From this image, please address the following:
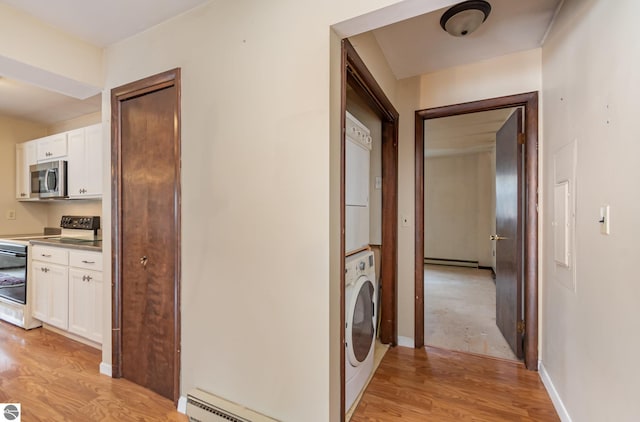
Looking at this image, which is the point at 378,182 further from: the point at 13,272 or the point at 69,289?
the point at 13,272

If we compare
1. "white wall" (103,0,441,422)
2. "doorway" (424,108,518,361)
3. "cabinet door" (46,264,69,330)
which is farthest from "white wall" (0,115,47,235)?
"doorway" (424,108,518,361)

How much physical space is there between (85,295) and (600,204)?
3.65 meters

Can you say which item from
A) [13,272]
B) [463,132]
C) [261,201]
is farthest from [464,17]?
[13,272]

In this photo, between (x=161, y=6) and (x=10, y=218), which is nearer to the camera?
(x=161, y=6)

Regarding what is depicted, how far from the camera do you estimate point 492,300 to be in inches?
160

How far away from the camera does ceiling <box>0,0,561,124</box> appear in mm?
1746

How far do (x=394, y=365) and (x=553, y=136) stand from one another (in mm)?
2043

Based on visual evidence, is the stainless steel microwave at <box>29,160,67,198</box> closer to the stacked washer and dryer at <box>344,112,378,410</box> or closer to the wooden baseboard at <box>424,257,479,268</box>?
the stacked washer and dryer at <box>344,112,378,410</box>

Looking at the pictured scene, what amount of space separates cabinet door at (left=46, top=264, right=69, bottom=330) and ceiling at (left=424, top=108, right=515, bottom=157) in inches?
164

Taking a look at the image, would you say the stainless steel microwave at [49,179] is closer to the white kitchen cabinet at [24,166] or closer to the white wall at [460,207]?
the white kitchen cabinet at [24,166]

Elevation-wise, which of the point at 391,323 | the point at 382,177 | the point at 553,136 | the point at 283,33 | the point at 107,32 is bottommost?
the point at 391,323

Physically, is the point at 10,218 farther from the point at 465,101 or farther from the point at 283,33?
the point at 465,101

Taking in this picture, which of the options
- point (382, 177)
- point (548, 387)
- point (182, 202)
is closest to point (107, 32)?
point (182, 202)

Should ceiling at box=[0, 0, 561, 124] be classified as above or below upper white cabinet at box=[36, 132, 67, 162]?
above
